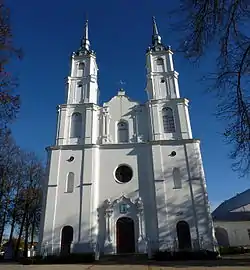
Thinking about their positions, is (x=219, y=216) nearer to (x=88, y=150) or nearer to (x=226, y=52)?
(x=88, y=150)

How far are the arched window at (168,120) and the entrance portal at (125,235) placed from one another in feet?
27.9

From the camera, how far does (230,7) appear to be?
14.8ft

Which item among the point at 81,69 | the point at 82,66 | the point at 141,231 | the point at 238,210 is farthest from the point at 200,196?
the point at 238,210

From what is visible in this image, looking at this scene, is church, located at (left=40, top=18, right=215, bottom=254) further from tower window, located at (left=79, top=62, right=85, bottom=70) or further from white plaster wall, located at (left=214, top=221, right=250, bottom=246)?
white plaster wall, located at (left=214, top=221, right=250, bottom=246)

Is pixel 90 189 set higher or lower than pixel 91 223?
higher

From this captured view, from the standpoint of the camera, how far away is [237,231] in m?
29.9

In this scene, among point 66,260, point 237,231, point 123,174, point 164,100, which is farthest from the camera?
point 237,231

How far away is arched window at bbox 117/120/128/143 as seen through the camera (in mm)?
22453

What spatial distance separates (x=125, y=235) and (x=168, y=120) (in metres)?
10.6

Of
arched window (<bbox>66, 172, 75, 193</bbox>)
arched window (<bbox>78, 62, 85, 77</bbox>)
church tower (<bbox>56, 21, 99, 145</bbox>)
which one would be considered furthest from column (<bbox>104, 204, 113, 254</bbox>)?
arched window (<bbox>78, 62, 85, 77</bbox>)

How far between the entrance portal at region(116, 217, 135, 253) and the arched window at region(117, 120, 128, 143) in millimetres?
7059

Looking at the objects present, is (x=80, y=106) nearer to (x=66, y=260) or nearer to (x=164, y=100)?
(x=164, y=100)

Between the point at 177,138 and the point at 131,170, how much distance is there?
4873mm

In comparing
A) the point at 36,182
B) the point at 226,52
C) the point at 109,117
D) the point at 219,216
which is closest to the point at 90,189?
the point at 109,117
